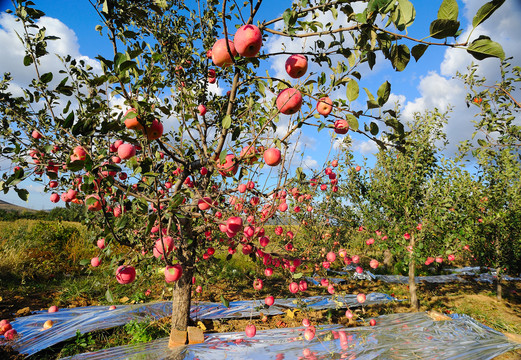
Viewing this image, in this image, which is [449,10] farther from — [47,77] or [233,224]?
[47,77]

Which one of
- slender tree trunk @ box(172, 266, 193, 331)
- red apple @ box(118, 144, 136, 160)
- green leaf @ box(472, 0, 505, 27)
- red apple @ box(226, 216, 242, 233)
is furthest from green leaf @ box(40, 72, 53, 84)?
slender tree trunk @ box(172, 266, 193, 331)

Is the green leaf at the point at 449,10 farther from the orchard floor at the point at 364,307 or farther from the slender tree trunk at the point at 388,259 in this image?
the slender tree trunk at the point at 388,259

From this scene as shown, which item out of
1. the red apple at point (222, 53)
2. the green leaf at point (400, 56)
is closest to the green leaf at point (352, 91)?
the green leaf at point (400, 56)

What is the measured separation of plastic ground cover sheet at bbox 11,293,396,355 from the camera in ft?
10.5

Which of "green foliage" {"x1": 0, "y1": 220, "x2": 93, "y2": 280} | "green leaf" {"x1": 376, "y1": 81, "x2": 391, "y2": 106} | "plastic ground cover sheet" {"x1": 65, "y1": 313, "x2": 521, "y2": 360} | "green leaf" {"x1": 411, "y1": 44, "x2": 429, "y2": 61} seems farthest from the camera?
"green foliage" {"x1": 0, "y1": 220, "x2": 93, "y2": 280}

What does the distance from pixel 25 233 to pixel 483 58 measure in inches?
475

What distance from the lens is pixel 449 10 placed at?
0.70 m

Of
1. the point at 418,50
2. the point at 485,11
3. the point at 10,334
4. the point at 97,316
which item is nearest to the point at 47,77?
the point at 418,50

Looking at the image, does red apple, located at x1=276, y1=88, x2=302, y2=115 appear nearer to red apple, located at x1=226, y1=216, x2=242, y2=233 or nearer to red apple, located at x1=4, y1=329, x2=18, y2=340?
red apple, located at x1=226, y1=216, x2=242, y2=233

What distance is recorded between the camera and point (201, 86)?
125 inches

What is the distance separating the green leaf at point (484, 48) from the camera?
2.22ft

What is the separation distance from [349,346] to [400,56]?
116 inches

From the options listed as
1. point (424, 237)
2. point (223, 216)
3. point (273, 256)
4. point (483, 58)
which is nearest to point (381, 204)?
point (424, 237)

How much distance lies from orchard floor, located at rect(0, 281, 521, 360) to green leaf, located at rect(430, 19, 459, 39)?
313cm
